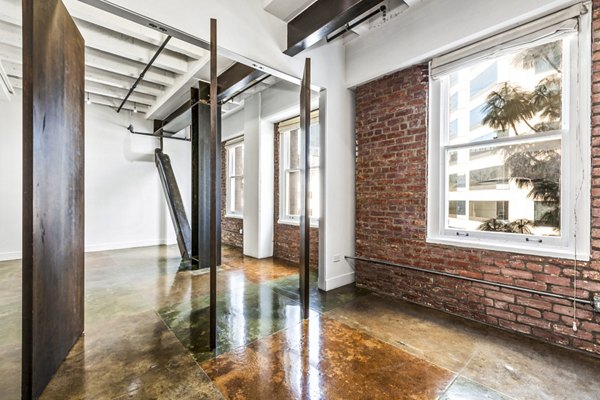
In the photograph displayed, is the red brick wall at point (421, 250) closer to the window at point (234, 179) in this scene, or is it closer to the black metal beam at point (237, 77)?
the black metal beam at point (237, 77)

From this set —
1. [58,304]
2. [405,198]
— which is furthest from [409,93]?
[58,304]

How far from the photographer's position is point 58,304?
1.88 metres

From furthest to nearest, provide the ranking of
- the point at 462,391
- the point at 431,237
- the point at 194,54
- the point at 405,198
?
the point at 194,54 < the point at 405,198 < the point at 431,237 < the point at 462,391

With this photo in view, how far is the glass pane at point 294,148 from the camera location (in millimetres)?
5230

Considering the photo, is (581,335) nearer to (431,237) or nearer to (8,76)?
(431,237)

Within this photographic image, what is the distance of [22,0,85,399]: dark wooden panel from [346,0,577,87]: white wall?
3.02 m

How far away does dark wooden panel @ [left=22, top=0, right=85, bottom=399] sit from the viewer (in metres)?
1.51

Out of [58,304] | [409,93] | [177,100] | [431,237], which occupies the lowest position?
[58,304]

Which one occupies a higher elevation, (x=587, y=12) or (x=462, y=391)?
(x=587, y=12)

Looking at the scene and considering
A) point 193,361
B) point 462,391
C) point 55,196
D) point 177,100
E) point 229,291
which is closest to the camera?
point 462,391

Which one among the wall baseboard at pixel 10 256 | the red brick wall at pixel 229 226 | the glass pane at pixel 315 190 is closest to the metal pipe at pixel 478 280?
the glass pane at pixel 315 190

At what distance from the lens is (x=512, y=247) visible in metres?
2.45

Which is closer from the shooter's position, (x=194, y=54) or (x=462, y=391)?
(x=462, y=391)

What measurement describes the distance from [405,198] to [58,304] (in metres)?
3.35
